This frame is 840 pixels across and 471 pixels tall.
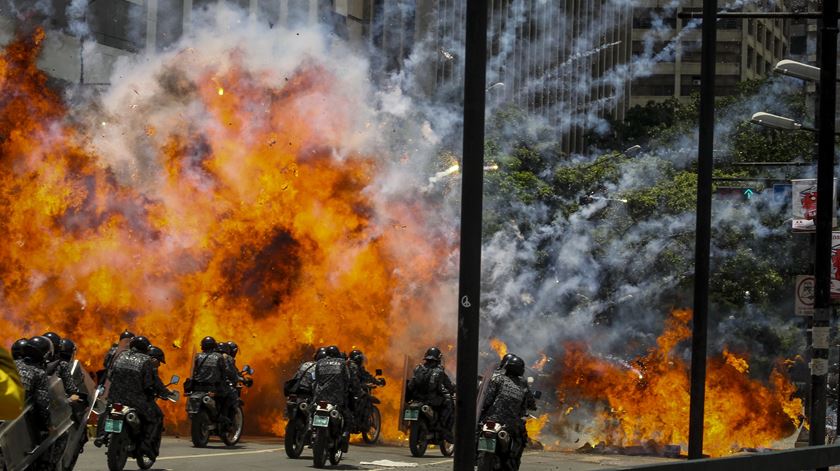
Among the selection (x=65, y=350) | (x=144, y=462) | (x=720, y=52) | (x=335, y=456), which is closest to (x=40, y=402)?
(x=65, y=350)

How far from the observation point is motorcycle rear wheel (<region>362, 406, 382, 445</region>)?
22.5 metres

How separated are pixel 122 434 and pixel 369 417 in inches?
271

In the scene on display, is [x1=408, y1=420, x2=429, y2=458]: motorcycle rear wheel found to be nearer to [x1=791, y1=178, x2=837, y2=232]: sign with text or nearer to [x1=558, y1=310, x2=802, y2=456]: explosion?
[x1=558, y1=310, x2=802, y2=456]: explosion

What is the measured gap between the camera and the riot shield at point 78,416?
13.0 metres

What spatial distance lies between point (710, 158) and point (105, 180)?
13.1 metres

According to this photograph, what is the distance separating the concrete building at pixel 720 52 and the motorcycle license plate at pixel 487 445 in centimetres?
4530

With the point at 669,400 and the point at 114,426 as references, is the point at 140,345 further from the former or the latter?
the point at 669,400

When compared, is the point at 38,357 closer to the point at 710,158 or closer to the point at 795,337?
the point at 710,158

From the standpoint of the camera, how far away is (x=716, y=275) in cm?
3541

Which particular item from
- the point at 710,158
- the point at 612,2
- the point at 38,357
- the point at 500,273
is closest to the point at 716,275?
the point at 500,273

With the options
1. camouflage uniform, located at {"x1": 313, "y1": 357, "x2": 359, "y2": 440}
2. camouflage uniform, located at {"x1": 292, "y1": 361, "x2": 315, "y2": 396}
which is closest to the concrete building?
camouflage uniform, located at {"x1": 292, "y1": 361, "x2": 315, "y2": 396}

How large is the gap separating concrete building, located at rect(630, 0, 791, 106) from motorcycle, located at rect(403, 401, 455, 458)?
39526 millimetres

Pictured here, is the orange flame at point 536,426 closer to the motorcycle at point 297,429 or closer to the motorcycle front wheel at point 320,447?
the motorcycle at point 297,429

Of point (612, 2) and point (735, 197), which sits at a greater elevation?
point (612, 2)
